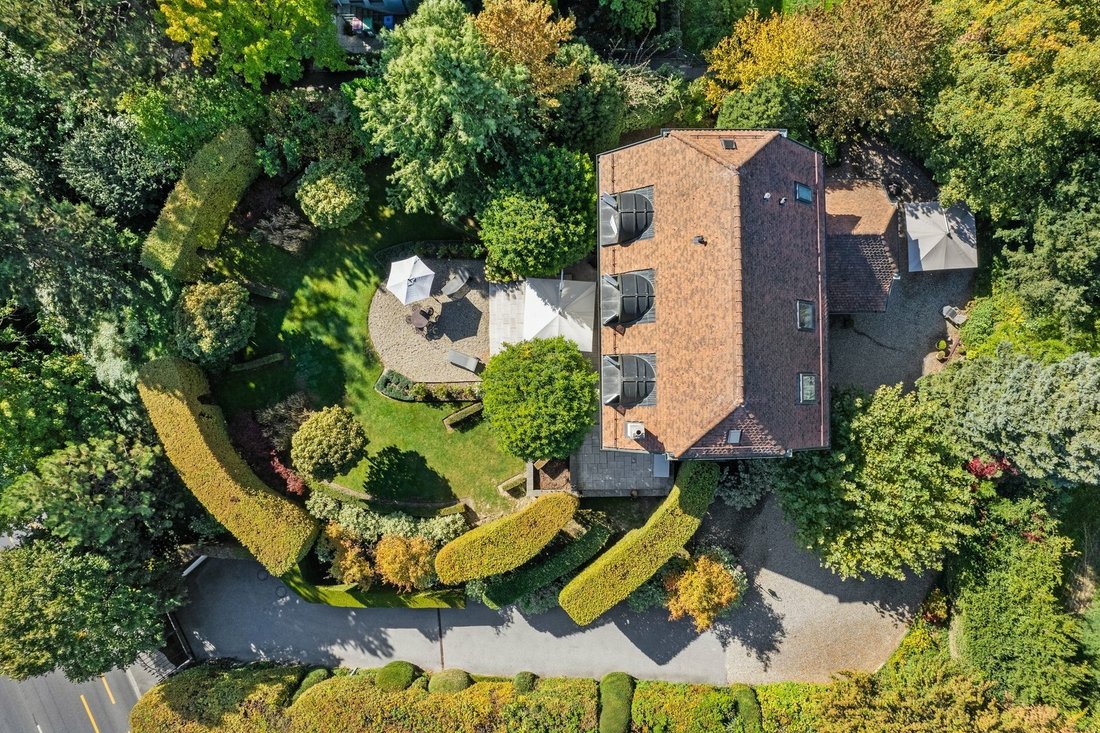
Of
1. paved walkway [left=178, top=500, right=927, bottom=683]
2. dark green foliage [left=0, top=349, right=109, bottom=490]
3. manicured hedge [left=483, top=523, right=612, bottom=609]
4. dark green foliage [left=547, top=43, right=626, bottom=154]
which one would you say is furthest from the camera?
paved walkway [left=178, top=500, right=927, bottom=683]

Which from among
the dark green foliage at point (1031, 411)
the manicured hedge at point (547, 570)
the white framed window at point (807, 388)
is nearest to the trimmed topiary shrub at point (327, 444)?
the manicured hedge at point (547, 570)

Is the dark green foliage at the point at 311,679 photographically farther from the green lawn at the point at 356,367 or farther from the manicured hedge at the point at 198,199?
the manicured hedge at the point at 198,199

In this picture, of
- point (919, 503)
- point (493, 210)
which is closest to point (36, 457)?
point (493, 210)

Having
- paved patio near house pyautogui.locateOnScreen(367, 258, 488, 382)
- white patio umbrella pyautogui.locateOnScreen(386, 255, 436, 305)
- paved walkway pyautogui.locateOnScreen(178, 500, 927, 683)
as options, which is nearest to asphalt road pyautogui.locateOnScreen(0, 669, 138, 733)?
paved walkway pyautogui.locateOnScreen(178, 500, 927, 683)

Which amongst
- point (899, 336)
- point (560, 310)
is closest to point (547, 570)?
point (560, 310)

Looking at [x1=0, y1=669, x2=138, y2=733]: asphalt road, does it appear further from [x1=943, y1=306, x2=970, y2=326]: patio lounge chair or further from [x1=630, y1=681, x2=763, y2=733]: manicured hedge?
[x1=943, y1=306, x2=970, y2=326]: patio lounge chair

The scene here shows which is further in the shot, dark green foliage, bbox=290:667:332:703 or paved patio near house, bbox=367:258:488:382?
paved patio near house, bbox=367:258:488:382

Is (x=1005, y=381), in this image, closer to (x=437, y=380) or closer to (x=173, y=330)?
(x=437, y=380)
